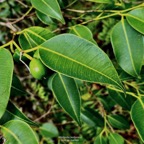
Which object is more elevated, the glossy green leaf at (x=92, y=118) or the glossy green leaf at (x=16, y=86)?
the glossy green leaf at (x=16, y=86)

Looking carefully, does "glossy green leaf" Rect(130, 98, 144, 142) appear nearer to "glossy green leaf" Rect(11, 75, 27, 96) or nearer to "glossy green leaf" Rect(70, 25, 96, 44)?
"glossy green leaf" Rect(70, 25, 96, 44)

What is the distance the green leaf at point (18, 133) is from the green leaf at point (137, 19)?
1.52 feet

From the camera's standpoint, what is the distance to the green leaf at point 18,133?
0.84 meters

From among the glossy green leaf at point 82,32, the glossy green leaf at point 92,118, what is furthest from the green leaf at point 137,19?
the glossy green leaf at point 92,118

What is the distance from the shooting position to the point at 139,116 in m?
0.95

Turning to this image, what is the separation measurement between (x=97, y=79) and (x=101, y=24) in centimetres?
199

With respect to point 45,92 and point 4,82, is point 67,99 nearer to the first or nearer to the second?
point 4,82

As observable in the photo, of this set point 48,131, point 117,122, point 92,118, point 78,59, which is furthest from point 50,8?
point 48,131

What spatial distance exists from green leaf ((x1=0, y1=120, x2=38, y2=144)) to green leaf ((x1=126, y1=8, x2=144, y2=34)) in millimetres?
464

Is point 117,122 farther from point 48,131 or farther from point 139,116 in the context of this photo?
point 139,116

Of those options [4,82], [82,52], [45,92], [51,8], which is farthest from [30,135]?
[45,92]

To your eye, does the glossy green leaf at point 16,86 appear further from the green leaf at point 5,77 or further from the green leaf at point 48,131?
the green leaf at point 48,131

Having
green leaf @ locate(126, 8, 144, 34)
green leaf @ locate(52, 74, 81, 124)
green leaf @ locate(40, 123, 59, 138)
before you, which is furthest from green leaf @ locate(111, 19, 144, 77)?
green leaf @ locate(40, 123, 59, 138)

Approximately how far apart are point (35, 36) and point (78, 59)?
24cm
